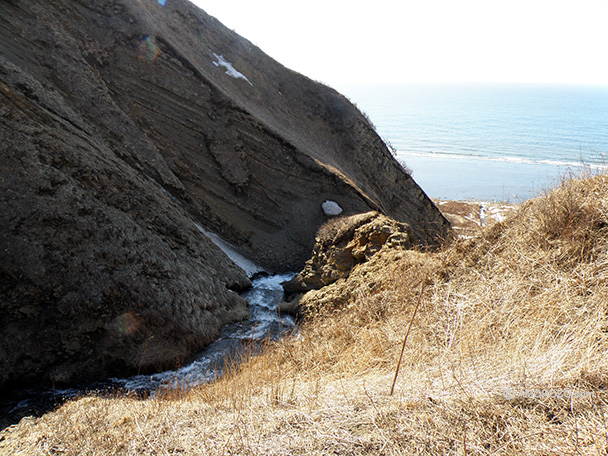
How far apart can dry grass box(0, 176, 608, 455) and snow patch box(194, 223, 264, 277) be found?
639cm

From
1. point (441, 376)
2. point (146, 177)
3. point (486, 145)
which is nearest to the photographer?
point (441, 376)

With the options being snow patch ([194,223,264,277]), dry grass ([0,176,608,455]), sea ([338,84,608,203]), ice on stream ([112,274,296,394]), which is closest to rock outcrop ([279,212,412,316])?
ice on stream ([112,274,296,394])

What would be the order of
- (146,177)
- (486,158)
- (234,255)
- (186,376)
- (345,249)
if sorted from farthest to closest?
(486,158) < (234,255) < (146,177) < (345,249) < (186,376)

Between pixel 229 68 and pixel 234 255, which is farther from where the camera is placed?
pixel 229 68

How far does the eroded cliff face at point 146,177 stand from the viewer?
21.4 feet

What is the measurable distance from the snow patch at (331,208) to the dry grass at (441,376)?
300 inches

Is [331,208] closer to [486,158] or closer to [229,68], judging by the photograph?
[229,68]

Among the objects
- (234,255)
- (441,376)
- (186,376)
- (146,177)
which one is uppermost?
(146,177)

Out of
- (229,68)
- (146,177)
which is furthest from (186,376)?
(229,68)

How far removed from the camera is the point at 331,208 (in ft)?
45.3

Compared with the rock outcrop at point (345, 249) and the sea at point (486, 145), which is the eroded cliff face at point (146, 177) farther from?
the sea at point (486, 145)

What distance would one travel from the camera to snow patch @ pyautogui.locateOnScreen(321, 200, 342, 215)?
1373 centimetres

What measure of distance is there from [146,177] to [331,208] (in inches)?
248

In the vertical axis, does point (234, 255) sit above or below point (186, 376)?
above
